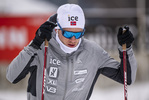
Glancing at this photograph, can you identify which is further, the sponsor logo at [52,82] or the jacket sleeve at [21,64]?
the sponsor logo at [52,82]

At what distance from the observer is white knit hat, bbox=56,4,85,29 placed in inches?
86.0

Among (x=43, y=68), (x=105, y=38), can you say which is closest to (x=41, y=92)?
Answer: (x=43, y=68)

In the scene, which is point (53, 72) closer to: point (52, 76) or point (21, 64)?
point (52, 76)

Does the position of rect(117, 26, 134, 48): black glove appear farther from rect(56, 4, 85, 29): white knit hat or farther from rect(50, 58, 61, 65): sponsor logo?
rect(50, 58, 61, 65): sponsor logo

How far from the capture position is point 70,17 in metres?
2.20

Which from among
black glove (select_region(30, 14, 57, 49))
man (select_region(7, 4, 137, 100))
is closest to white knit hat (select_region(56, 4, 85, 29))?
man (select_region(7, 4, 137, 100))

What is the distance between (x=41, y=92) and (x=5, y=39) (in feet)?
19.4

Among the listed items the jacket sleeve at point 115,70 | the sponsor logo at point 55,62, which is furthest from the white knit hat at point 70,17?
the jacket sleeve at point 115,70

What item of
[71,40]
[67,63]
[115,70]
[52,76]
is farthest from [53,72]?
[115,70]

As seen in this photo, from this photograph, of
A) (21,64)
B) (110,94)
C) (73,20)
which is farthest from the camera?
(110,94)

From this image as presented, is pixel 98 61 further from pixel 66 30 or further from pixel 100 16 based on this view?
pixel 100 16

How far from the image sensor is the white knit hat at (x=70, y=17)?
219cm

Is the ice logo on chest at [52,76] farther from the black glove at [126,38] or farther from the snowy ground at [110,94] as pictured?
the snowy ground at [110,94]

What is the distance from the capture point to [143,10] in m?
9.07
